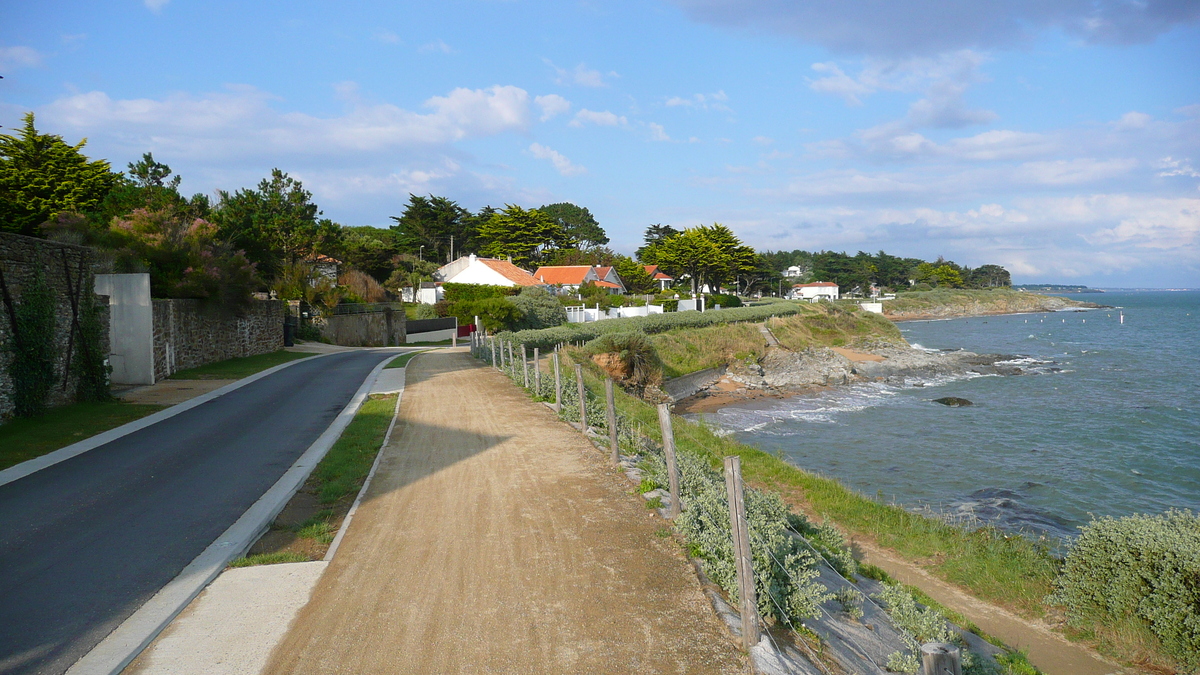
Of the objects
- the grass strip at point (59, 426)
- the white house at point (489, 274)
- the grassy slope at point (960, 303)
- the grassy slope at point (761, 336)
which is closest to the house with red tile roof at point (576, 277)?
the white house at point (489, 274)

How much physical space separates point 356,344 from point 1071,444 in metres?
41.6

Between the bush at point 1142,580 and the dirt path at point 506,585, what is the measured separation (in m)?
5.31

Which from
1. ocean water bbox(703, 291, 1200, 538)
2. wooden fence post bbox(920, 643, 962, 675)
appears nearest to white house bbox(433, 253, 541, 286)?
ocean water bbox(703, 291, 1200, 538)

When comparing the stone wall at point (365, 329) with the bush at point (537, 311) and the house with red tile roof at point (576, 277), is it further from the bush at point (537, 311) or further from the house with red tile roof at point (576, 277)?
the house with red tile roof at point (576, 277)

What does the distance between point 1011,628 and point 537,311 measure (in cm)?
3682

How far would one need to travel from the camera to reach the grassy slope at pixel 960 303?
112500 millimetres

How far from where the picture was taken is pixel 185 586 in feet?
20.6

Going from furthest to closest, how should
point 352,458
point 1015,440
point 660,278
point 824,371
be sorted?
1. point 660,278
2. point 824,371
3. point 1015,440
4. point 352,458

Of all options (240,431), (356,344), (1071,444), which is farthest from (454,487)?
(356,344)

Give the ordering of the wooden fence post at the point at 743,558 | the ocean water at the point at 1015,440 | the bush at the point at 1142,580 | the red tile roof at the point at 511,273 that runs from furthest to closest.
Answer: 1. the red tile roof at the point at 511,273
2. the ocean water at the point at 1015,440
3. the bush at the point at 1142,580
4. the wooden fence post at the point at 743,558

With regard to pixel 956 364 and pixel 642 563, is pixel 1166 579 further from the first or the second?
pixel 956 364

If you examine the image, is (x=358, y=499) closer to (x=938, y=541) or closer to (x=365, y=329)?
(x=938, y=541)

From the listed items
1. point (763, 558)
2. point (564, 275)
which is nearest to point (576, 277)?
point (564, 275)

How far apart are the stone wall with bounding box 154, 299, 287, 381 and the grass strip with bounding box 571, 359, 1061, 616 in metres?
17.4
